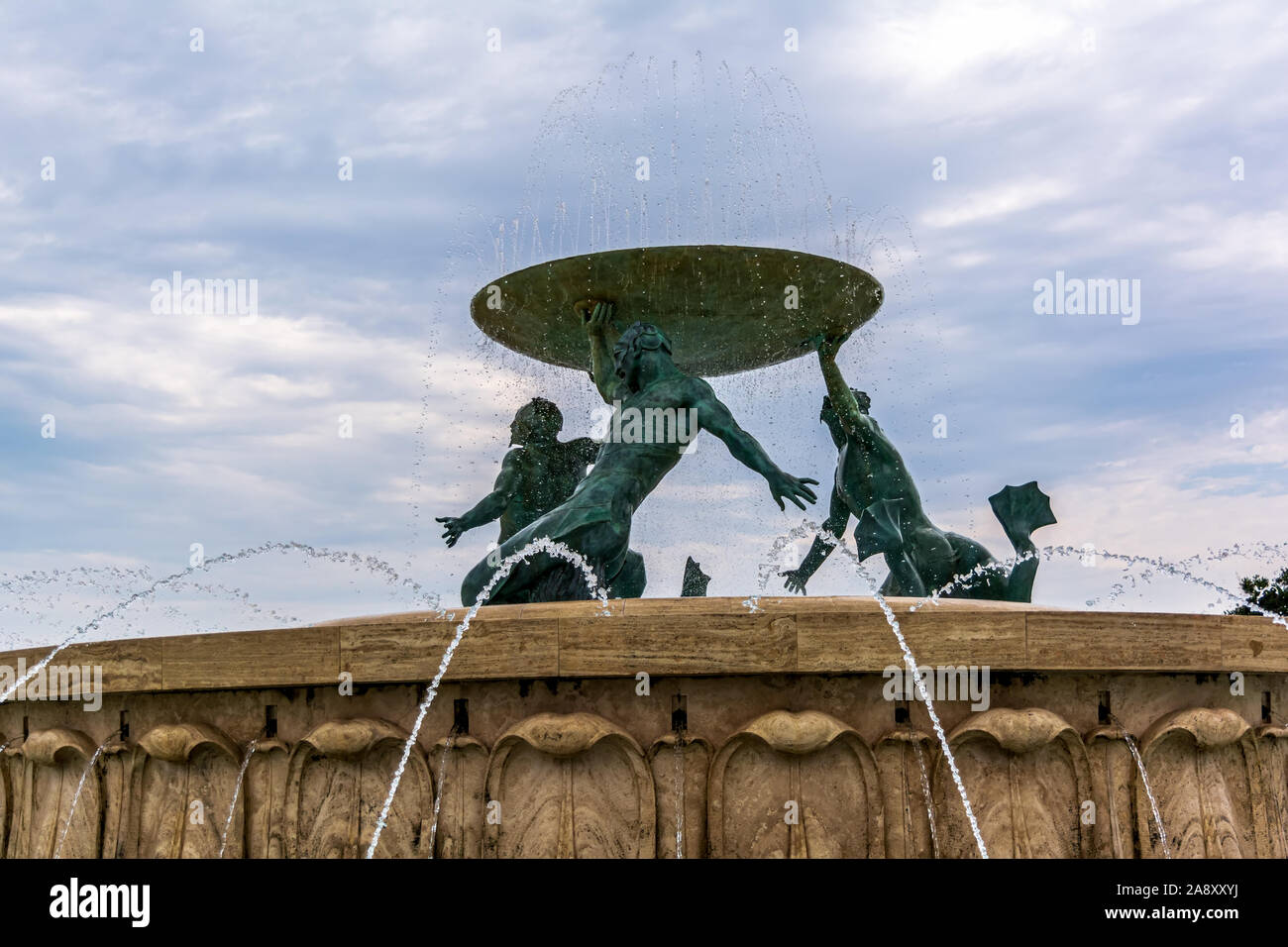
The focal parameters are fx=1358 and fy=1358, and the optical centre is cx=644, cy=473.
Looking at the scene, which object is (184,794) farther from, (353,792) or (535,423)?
(535,423)

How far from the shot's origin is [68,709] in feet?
19.6

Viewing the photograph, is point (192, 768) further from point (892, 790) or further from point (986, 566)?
point (986, 566)

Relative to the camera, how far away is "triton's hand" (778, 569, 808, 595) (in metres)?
10.7

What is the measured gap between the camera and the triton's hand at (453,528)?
987 centimetres

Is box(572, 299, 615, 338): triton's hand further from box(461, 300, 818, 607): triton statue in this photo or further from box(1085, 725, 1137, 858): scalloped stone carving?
box(1085, 725, 1137, 858): scalloped stone carving

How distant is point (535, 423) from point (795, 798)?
17.7 ft

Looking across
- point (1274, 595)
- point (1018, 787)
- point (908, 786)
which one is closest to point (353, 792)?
point (908, 786)

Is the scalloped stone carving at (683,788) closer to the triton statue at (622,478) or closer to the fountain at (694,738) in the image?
the fountain at (694,738)

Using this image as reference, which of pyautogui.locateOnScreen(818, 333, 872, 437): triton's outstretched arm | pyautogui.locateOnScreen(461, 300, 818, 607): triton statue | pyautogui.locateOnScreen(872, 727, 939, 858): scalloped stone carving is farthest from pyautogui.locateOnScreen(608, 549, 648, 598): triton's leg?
pyautogui.locateOnScreen(872, 727, 939, 858): scalloped stone carving

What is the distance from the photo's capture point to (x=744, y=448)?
754 centimetres

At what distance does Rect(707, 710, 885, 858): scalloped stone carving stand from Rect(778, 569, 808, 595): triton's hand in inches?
221

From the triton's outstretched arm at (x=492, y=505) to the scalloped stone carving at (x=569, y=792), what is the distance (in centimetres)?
484
